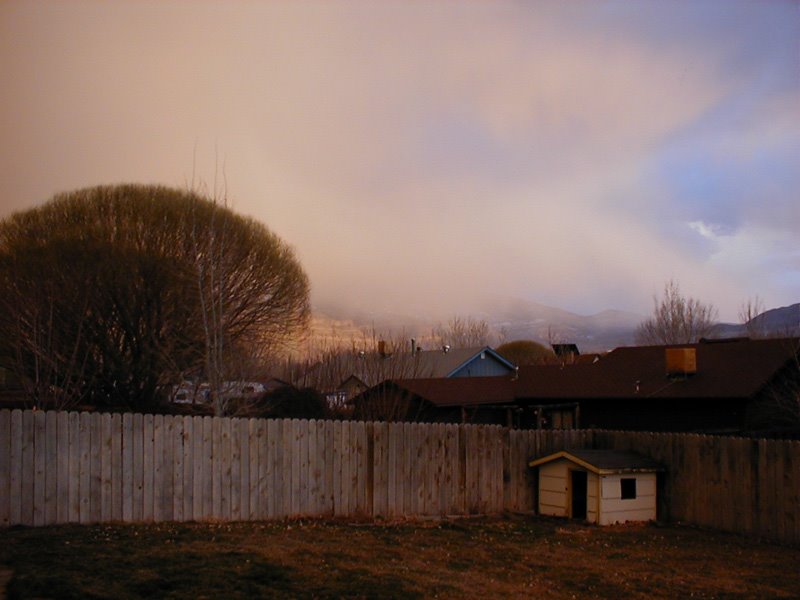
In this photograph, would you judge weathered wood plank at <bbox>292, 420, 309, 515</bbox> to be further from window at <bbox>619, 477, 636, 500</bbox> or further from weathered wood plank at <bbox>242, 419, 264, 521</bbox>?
window at <bbox>619, 477, 636, 500</bbox>

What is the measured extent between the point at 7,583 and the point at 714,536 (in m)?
12.5

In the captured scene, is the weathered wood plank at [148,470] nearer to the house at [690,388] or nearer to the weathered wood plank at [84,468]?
the weathered wood plank at [84,468]

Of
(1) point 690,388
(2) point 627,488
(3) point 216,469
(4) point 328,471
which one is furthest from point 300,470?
(1) point 690,388

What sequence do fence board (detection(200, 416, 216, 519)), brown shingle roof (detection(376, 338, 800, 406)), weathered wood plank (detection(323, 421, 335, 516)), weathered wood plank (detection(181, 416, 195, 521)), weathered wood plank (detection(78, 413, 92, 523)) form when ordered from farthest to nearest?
brown shingle roof (detection(376, 338, 800, 406)) → weathered wood plank (detection(323, 421, 335, 516)) → fence board (detection(200, 416, 216, 519)) → weathered wood plank (detection(181, 416, 195, 521)) → weathered wood plank (detection(78, 413, 92, 523))

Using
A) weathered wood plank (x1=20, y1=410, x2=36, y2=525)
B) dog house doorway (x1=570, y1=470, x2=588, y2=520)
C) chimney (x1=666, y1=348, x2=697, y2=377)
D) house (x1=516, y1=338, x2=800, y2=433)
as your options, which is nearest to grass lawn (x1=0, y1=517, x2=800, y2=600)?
weathered wood plank (x1=20, y1=410, x2=36, y2=525)

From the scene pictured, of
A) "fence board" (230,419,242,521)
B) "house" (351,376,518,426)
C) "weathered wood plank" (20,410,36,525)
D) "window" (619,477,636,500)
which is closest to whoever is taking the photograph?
"weathered wood plank" (20,410,36,525)

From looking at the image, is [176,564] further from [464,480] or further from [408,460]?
[464,480]

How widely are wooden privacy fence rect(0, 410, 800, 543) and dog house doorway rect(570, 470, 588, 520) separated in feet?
3.10

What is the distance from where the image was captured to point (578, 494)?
1866 centimetres

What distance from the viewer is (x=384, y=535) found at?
14.1 metres

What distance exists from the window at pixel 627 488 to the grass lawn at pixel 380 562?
5.21ft

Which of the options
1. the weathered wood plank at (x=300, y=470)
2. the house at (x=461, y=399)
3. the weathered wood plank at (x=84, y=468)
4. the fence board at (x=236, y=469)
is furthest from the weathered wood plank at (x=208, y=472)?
the house at (x=461, y=399)

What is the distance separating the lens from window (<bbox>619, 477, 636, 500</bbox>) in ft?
57.4

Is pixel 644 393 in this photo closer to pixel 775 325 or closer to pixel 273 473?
pixel 273 473
